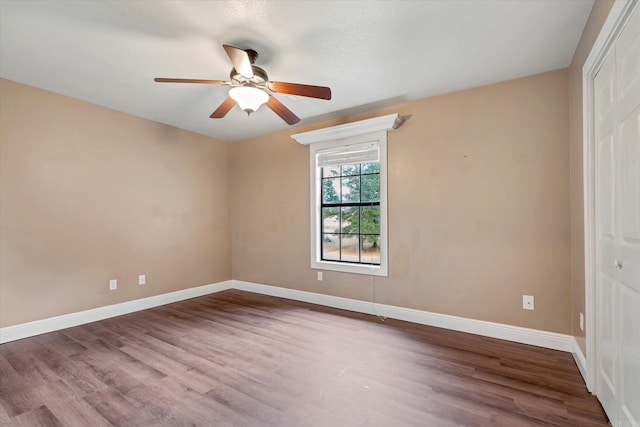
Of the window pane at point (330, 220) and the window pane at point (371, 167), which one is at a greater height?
the window pane at point (371, 167)

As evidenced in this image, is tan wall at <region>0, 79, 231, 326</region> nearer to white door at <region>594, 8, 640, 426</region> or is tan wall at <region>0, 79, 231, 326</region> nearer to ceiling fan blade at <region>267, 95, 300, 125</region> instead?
ceiling fan blade at <region>267, 95, 300, 125</region>

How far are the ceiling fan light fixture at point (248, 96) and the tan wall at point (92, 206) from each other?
2.16m

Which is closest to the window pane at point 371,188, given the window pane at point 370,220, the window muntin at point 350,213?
the window muntin at point 350,213

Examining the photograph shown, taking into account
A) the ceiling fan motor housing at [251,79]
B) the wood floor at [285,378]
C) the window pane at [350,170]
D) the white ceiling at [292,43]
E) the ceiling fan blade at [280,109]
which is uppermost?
the white ceiling at [292,43]

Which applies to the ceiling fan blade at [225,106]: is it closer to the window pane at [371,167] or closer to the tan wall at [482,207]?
the tan wall at [482,207]

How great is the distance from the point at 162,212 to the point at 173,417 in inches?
117

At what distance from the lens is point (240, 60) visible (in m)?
1.97

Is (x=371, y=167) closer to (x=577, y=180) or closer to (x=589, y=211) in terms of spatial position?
(x=577, y=180)

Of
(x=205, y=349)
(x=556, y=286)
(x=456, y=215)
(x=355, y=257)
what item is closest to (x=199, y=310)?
(x=205, y=349)

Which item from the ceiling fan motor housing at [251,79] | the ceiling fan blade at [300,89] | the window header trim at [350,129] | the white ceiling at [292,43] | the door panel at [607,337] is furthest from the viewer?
the window header trim at [350,129]

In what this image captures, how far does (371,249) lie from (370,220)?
37cm

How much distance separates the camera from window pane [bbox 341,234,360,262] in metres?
3.84

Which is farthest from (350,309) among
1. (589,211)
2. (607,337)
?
(589,211)

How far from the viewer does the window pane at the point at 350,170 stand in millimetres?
3864
